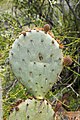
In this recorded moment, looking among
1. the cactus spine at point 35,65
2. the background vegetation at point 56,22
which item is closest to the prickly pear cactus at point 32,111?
the cactus spine at point 35,65

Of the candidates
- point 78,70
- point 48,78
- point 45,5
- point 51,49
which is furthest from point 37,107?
point 45,5

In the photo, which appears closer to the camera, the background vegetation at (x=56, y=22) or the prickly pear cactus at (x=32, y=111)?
the prickly pear cactus at (x=32, y=111)

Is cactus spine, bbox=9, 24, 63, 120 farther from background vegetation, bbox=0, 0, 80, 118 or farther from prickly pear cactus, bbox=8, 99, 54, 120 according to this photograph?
background vegetation, bbox=0, 0, 80, 118

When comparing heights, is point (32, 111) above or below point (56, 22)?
below

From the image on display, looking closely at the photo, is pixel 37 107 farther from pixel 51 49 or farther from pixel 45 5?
pixel 45 5

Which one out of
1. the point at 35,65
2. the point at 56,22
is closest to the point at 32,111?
the point at 35,65

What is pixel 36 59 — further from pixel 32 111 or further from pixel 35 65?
pixel 32 111

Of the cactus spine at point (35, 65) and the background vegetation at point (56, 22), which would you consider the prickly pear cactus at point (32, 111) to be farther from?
the background vegetation at point (56, 22)

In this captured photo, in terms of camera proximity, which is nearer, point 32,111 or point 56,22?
point 32,111
